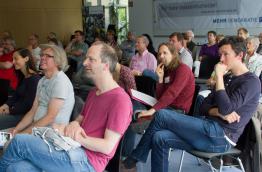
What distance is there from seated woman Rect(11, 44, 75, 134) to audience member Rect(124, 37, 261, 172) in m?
0.66

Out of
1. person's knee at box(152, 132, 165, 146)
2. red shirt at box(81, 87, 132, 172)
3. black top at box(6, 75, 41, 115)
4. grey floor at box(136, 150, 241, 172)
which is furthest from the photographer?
grey floor at box(136, 150, 241, 172)

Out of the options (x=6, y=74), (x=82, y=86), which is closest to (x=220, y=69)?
(x=82, y=86)

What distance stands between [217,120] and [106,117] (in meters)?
1.02

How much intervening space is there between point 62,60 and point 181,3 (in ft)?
22.2

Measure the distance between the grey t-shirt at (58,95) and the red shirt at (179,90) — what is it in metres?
1.00

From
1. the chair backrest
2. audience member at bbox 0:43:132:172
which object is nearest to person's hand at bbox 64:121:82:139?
audience member at bbox 0:43:132:172

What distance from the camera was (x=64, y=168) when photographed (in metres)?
2.01

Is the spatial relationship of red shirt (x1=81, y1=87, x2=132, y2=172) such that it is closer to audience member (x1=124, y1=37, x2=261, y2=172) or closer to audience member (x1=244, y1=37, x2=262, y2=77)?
audience member (x1=124, y1=37, x2=261, y2=172)

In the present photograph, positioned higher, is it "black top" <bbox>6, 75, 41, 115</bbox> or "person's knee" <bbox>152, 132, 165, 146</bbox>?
"black top" <bbox>6, 75, 41, 115</bbox>

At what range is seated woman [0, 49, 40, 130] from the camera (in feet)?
10.7

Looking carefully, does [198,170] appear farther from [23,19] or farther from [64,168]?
[23,19]

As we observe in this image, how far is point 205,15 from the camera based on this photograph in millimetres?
8641

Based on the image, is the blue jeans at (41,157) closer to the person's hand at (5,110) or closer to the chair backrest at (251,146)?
the chair backrest at (251,146)

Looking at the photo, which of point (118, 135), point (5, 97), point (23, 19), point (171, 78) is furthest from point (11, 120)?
point (23, 19)
